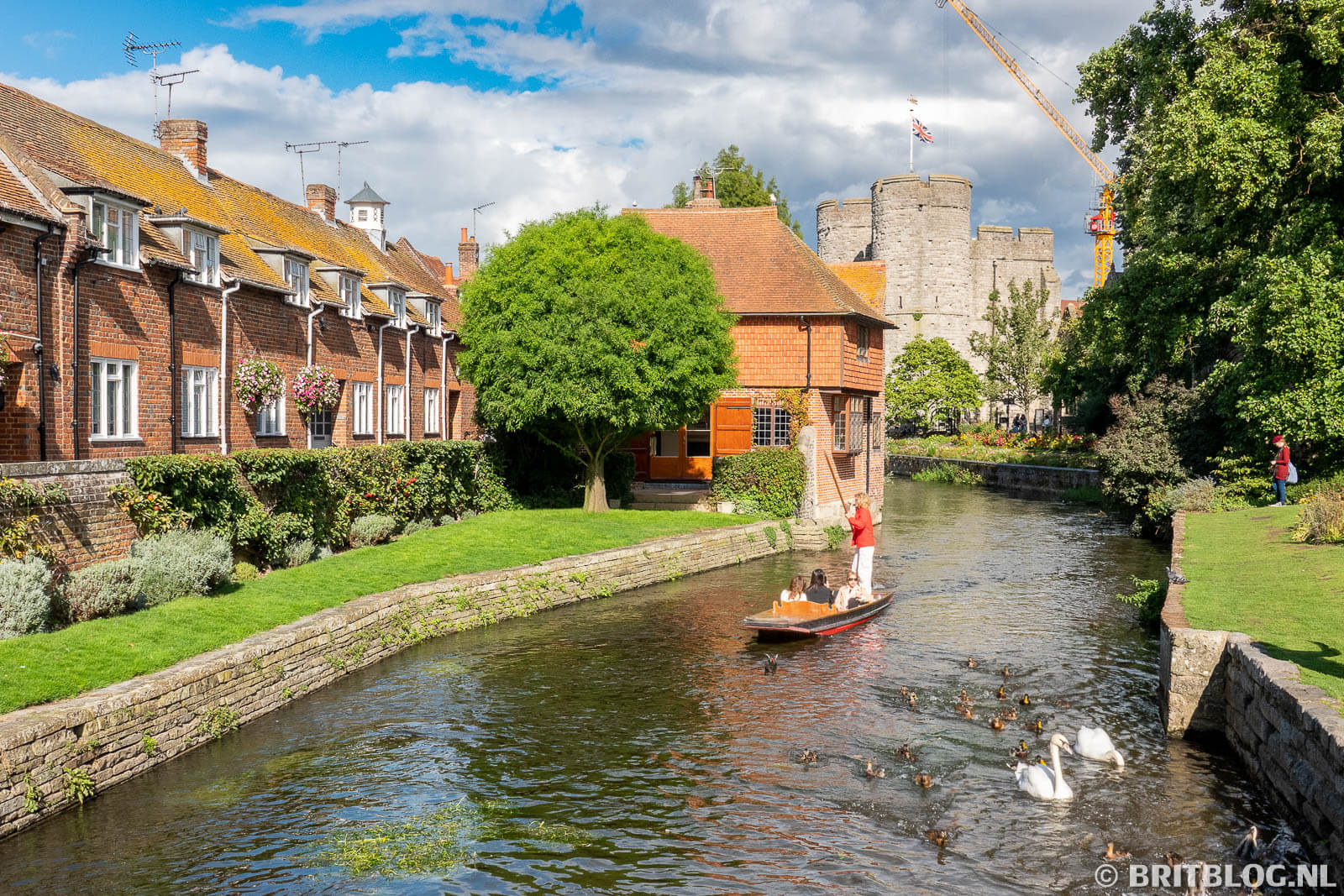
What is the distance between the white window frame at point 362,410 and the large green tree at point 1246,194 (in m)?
22.4

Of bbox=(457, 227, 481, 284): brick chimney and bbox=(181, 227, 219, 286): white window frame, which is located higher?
bbox=(457, 227, 481, 284): brick chimney

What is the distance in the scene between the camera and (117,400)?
19859 mm

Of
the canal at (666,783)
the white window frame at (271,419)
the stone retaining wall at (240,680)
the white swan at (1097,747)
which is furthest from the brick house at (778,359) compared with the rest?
the white swan at (1097,747)

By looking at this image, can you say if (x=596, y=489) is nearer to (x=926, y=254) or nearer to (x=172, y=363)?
(x=172, y=363)

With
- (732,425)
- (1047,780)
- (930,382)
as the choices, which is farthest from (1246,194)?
(930,382)

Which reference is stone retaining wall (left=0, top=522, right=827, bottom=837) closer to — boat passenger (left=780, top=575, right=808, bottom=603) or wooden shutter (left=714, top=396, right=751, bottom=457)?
boat passenger (left=780, top=575, right=808, bottom=603)

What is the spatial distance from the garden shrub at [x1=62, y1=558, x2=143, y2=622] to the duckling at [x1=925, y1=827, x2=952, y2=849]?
11480 mm

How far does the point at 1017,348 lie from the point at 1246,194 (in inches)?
1802

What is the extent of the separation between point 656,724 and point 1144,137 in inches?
1231

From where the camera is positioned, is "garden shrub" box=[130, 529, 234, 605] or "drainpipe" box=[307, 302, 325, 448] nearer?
"garden shrub" box=[130, 529, 234, 605]

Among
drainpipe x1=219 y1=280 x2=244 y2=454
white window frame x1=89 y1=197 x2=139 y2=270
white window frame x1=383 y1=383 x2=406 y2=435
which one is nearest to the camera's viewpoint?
white window frame x1=89 y1=197 x2=139 y2=270

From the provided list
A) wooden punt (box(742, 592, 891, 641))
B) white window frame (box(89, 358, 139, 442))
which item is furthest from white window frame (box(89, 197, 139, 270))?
A: wooden punt (box(742, 592, 891, 641))

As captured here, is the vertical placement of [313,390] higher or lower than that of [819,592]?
higher

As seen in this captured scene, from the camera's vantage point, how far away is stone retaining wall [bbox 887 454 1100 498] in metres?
47.5
